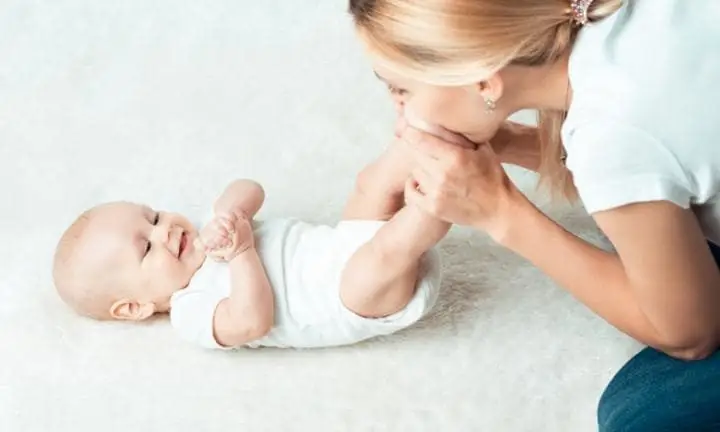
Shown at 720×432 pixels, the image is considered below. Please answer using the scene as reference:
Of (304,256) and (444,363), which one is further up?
(304,256)

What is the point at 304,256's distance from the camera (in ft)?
4.56

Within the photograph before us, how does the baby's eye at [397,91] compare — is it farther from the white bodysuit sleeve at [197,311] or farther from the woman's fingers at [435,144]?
the white bodysuit sleeve at [197,311]

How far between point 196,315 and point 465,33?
573 millimetres

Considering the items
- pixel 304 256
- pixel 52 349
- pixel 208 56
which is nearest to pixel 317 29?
pixel 208 56

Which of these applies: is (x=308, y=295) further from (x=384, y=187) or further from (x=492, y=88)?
(x=492, y=88)

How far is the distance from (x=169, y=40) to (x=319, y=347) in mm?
780

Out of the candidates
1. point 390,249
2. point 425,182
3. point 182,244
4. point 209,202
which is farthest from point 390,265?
point 209,202

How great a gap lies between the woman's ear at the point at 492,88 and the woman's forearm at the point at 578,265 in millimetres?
147

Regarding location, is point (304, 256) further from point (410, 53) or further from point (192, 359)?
point (410, 53)

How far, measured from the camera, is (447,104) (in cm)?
111

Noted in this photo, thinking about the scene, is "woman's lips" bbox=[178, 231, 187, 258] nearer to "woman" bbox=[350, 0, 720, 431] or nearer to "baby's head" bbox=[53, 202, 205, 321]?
"baby's head" bbox=[53, 202, 205, 321]

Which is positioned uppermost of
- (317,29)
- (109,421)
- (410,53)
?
(410,53)

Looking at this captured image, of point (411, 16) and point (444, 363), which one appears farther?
point (444, 363)

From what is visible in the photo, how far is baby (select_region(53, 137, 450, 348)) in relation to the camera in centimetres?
131
